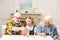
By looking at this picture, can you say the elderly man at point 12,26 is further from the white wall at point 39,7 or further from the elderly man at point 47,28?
the white wall at point 39,7

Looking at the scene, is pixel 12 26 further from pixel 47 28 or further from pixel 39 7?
pixel 39 7

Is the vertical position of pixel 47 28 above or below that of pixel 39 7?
below

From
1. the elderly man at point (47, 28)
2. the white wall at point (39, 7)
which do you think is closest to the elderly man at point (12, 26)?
the elderly man at point (47, 28)

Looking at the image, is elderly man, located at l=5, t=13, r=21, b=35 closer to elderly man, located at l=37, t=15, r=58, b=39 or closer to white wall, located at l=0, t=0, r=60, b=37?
elderly man, located at l=37, t=15, r=58, b=39

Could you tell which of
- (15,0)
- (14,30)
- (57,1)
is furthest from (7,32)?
(57,1)

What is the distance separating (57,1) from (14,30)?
11.3 feet

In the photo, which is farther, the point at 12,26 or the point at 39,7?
the point at 39,7

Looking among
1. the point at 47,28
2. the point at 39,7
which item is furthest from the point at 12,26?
the point at 39,7

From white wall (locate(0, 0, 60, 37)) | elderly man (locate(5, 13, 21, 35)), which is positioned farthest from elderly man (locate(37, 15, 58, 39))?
white wall (locate(0, 0, 60, 37))

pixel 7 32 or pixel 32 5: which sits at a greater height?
pixel 32 5

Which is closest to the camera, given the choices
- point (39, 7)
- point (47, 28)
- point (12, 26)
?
point (12, 26)

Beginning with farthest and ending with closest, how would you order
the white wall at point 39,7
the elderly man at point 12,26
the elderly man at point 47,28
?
the white wall at point 39,7
the elderly man at point 47,28
the elderly man at point 12,26

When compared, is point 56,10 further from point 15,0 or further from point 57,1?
point 15,0

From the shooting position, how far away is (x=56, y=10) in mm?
6141
